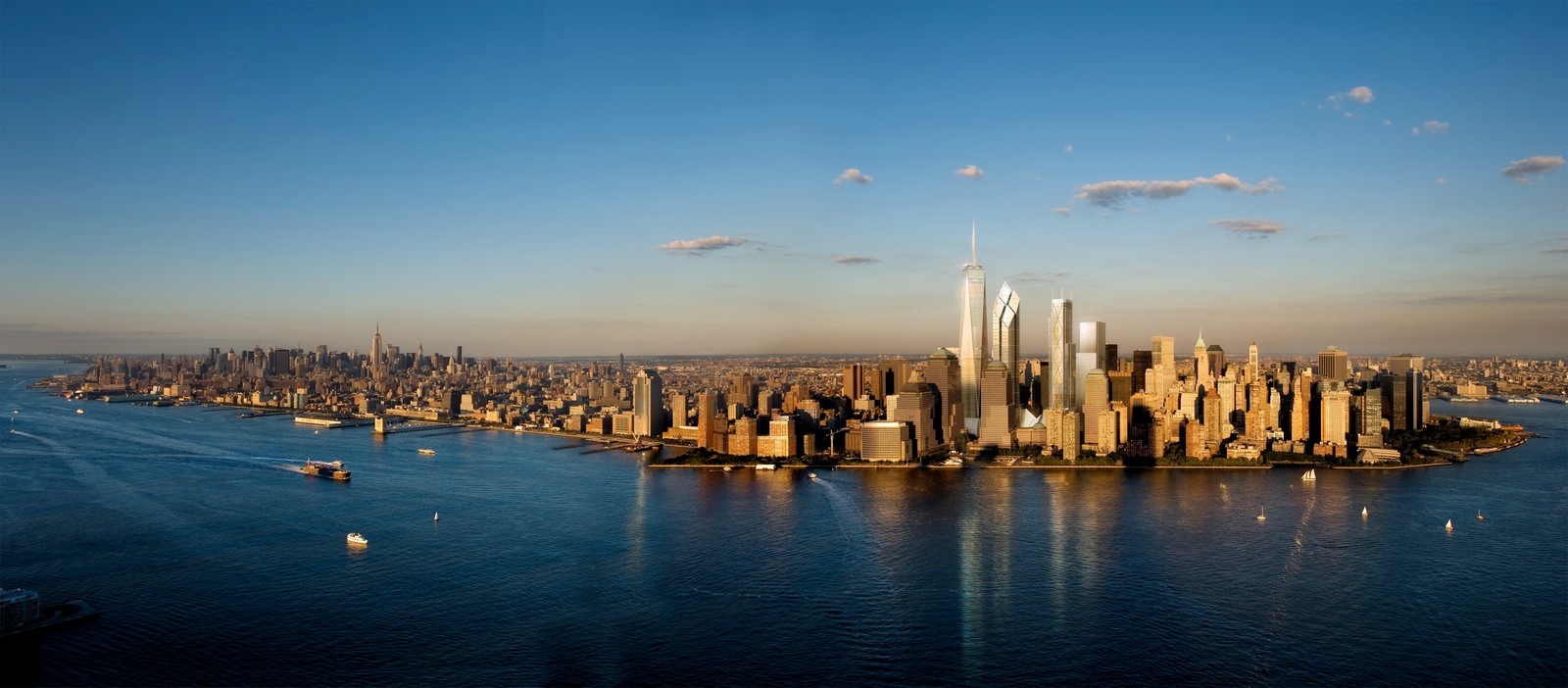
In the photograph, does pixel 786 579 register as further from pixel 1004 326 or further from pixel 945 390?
pixel 1004 326

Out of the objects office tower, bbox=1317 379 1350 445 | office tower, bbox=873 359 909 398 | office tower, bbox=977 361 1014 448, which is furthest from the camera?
office tower, bbox=873 359 909 398

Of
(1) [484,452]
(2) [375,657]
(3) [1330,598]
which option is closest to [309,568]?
(2) [375,657]

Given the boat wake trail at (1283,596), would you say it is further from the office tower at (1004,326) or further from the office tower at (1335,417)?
the office tower at (1004,326)

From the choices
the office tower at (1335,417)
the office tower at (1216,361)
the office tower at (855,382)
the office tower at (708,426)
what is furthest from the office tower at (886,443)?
the office tower at (1216,361)

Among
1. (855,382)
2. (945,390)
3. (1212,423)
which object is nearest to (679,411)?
(855,382)

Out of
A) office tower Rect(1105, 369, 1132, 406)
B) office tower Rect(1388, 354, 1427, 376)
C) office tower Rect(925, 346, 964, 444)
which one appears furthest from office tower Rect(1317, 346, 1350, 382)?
office tower Rect(925, 346, 964, 444)

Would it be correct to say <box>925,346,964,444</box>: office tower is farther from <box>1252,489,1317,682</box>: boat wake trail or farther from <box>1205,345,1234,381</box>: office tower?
<box>1252,489,1317,682</box>: boat wake trail
